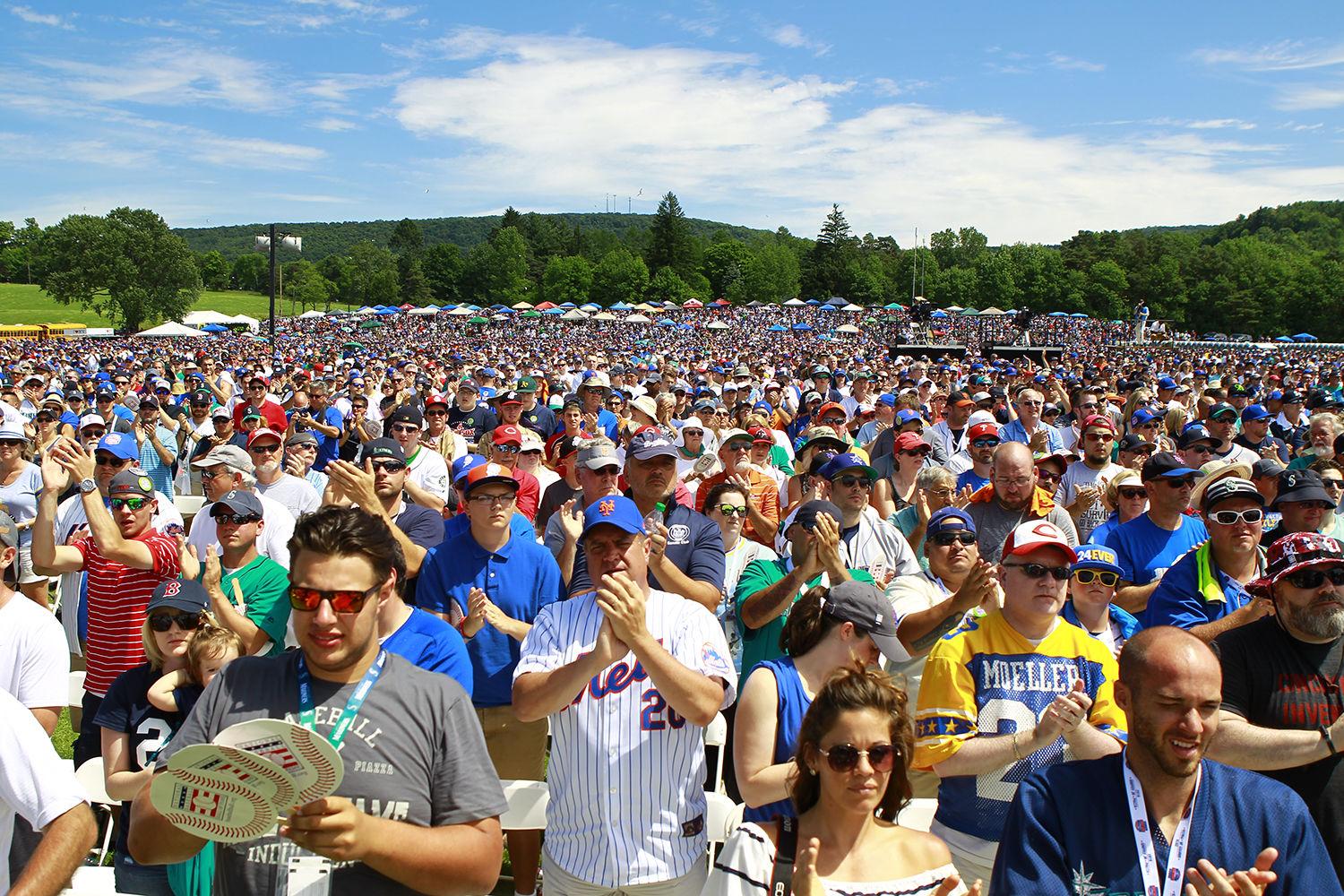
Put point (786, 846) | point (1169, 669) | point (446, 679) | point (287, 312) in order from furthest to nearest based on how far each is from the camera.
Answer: point (287, 312), point (786, 846), point (446, 679), point (1169, 669)

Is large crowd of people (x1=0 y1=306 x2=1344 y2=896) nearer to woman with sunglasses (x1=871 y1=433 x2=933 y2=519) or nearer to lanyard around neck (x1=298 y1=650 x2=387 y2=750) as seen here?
lanyard around neck (x1=298 y1=650 x2=387 y2=750)

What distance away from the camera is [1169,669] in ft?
7.02

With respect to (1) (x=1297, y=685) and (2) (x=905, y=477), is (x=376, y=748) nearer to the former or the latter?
(1) (x=1297, y=685)

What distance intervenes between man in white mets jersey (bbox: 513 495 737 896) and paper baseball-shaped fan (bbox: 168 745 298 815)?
1146 mm

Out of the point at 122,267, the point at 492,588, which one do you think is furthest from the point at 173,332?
the point at 492,588

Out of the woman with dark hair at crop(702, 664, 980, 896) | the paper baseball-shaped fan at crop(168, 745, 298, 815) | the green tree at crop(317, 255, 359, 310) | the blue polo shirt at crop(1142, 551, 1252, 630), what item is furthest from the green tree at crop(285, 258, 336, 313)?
the paper baseball-shaped fan at crop(168, 745, 298, 815)

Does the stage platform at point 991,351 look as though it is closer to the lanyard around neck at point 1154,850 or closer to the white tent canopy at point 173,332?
the lanyard around neck at point 1154,850

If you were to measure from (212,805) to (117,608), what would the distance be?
11.4 feet

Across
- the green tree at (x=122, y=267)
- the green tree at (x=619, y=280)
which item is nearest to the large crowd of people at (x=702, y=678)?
the green tree at (x=122, y=267)

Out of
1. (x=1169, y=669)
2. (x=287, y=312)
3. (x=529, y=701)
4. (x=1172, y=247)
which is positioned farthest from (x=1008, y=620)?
(x=287, y=312)

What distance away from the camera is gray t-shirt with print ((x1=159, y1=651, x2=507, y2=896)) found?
7.52 ft

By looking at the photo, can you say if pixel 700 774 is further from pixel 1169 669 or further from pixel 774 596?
pixel 1169 669

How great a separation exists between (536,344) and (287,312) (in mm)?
122571

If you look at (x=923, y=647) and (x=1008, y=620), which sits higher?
(x=1008, y=620)
